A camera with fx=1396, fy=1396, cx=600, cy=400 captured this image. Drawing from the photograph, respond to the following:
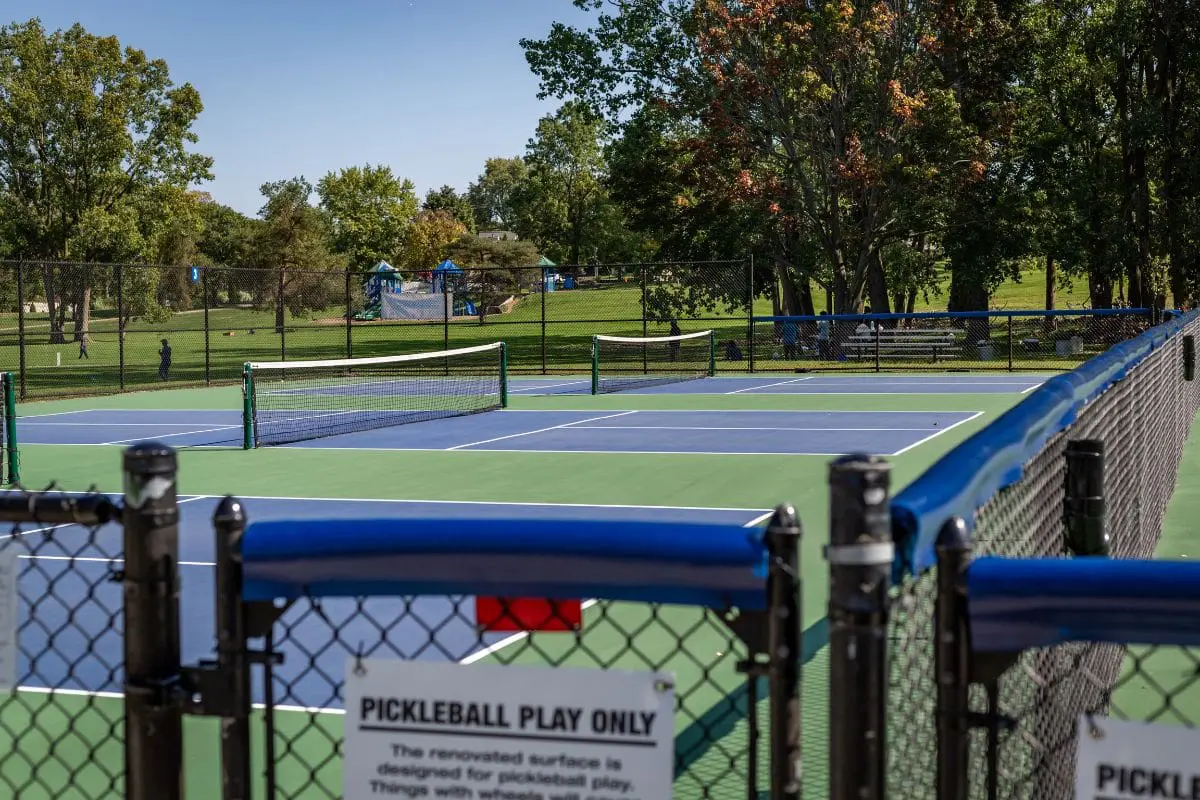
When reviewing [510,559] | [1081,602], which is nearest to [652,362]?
[510,559]

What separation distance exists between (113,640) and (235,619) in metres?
5.71

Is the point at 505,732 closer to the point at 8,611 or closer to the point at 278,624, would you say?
the point at 8,611

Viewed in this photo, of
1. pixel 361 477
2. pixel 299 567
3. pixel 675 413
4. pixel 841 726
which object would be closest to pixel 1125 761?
pixel 841 726

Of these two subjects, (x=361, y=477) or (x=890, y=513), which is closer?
(x=890, y=513)

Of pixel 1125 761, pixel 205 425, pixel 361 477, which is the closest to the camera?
pixel 1125 761

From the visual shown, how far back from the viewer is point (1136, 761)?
6.46 feet

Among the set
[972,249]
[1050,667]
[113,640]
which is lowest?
[113,640]

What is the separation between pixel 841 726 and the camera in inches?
86.6

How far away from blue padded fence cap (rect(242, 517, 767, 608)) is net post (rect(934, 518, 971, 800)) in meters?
0.29

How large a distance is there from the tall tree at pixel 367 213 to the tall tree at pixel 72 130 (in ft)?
116

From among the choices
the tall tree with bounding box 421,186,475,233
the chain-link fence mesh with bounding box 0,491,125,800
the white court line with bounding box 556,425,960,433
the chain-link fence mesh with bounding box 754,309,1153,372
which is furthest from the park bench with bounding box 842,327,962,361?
the tall tree with bounding box 421,186,475,233

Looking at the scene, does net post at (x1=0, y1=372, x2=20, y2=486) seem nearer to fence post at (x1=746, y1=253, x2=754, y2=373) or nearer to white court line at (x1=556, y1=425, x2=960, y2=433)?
white court line at (x1=556, y1=425, x2=960, y2=433)

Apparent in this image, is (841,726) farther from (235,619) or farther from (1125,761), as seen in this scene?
(235,619)

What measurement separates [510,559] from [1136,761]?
1.04 m
